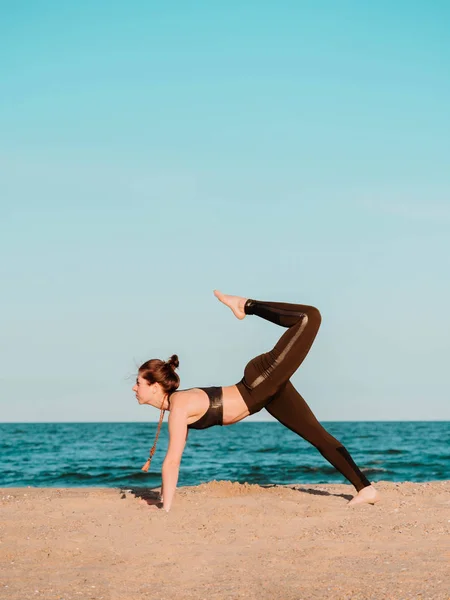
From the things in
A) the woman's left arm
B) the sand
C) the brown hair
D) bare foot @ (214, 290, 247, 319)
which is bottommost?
the sand

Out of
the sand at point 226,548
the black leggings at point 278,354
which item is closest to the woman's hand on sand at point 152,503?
the sand at point 226,548

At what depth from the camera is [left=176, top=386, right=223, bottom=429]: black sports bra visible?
691 centimetres

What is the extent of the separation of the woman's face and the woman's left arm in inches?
11.3

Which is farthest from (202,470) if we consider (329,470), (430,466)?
(430,466)

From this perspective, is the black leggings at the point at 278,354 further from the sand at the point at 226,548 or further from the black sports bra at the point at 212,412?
the sand at the point at 226,548

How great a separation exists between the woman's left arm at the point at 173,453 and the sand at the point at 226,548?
194 mm

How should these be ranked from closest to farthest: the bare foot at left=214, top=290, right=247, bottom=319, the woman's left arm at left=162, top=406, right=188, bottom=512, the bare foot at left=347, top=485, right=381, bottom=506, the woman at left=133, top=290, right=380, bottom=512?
the woman's left arm at left=162, top=406, right=188, bottom=512 < the woman at left=133, top=290, right=380, bottom=512 < the bare foot at left=214, top=290, right=247, bottom=319 < the bare foot at left=347, top=485, right=381, bottom=506

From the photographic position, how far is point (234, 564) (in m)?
5.22

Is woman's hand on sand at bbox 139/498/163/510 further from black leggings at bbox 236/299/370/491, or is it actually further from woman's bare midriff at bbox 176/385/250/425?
black leggings at bbox 236/299/370/491

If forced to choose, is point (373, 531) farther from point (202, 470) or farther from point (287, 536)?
point (202, 470)

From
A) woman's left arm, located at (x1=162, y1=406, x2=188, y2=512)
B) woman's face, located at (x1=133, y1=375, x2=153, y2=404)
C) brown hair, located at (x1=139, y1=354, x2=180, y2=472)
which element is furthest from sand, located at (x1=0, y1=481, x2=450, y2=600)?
woman's face, located at (x1=133, y1=375, x2=153, y2=404)

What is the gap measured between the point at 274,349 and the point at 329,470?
429 inches

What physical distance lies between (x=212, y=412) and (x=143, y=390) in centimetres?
67

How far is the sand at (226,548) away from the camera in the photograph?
4648 millimetres
